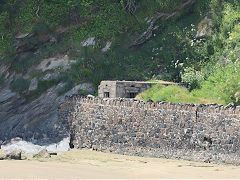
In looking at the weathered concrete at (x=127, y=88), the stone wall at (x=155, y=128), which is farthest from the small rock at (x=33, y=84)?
the weathered concrete at (x=127, y=88)

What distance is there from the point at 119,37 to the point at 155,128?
920 centimetres

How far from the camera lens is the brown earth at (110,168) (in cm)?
1766

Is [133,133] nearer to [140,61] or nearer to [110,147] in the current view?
[110,147]

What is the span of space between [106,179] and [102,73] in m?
13.1

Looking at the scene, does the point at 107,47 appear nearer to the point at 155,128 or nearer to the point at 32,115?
the point at 32,115

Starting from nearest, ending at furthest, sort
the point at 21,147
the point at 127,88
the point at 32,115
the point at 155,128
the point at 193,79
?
the point at 155,128 < the point at 21,147 < the point at 127,88 < the point at 193,79 < the point at 32,115

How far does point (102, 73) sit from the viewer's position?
98.1ft

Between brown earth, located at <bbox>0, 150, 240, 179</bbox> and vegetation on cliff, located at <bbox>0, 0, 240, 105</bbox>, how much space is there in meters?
6.74

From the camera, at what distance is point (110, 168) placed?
2011cm

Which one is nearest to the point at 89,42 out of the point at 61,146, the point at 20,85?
the point at 20,85

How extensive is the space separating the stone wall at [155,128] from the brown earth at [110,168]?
603 millimetres

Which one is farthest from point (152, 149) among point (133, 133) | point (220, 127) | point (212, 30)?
point (212, 30)

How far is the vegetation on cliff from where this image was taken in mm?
29031

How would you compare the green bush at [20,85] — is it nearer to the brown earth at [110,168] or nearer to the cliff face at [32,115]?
the cliff face at [32,115]
